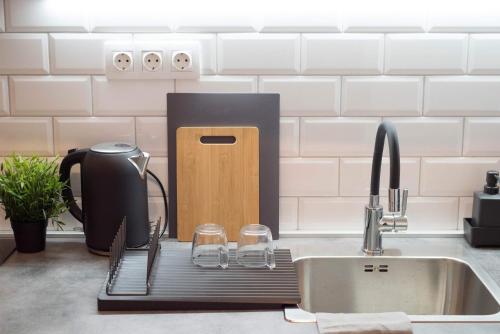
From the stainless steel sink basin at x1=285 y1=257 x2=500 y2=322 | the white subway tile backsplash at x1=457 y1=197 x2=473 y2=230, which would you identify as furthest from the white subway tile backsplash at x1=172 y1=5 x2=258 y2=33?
the white subway tile backsplash at x1=457 y1=197 x2=473 y2=230

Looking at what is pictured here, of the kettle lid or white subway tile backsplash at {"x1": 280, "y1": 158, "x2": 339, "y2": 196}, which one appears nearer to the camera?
the kettle lid

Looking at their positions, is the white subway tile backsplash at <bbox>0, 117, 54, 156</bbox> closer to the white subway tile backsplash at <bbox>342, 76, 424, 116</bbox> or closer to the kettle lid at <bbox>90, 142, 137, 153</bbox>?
the kettle lid at <bbox>90, 142, 137, 153</bbox>

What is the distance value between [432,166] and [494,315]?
1.50 feet

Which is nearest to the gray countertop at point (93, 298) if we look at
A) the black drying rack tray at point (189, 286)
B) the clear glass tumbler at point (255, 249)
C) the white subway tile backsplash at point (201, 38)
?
the black drying rack tray at point (189, 286)

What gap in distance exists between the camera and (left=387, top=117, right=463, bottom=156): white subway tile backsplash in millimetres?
1391

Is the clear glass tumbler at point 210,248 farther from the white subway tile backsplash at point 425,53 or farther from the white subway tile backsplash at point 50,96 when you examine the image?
the white subway tile backsplash at point 425,53

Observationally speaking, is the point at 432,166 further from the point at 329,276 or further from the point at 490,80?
the point at 329,276

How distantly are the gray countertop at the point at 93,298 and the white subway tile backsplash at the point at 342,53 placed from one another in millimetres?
399

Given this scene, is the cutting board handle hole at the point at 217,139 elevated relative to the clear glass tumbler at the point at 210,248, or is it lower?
elevated

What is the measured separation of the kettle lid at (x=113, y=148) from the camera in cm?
124

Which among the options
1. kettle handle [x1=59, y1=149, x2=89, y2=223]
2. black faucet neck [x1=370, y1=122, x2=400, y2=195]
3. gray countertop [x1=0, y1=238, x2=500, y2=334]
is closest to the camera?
gray countertop [x1=0, y1=238, x2=500, y2=334]

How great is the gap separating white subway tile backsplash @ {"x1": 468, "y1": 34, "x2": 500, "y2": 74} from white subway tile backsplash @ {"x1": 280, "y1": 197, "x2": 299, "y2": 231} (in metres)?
0.51

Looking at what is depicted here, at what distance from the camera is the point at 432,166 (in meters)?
1.41

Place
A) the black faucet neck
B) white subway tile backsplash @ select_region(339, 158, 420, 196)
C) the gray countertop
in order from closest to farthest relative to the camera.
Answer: the gray countertop, the black faucet neck, white subway tile backsplash @ select_region(339, 158, 420, 196)
